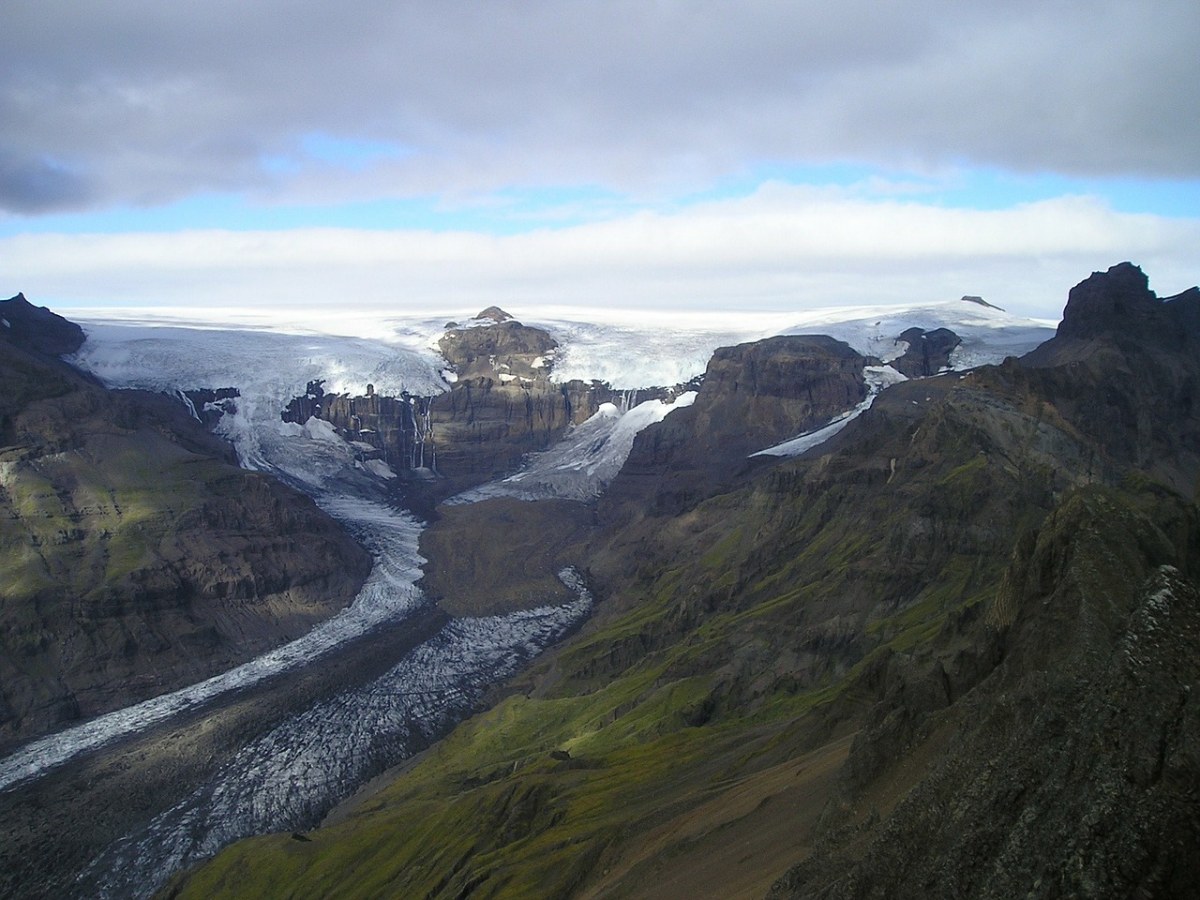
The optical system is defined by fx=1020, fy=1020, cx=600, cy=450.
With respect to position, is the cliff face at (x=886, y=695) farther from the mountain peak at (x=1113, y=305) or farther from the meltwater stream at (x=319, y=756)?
the meltwater stream at (x=319, y=756)

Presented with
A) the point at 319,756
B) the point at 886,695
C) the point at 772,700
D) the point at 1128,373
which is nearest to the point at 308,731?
the point at 319,756

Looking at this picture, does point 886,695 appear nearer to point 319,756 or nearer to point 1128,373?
point 319,756

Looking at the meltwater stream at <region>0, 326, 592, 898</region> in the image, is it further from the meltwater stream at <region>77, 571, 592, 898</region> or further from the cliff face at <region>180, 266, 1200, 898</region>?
the cliff face at <region>180, 266, 1200, 898</region>

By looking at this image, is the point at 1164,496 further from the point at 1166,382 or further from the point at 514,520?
the point at 514,520

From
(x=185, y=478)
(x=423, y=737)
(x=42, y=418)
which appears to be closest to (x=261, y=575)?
(x=185, y=478)

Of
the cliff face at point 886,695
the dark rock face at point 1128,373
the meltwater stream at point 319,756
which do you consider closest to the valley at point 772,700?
the cliff face at point 886,695

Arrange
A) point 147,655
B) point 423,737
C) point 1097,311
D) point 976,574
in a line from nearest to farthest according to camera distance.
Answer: point 976,574 < point 423,737 < point 147,655 < point 1097,311
